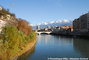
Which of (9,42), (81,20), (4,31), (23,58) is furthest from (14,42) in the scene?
(81,20)

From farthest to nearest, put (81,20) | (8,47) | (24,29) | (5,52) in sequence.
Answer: (81,20) < (24,29) < (8,47) < (5,52)

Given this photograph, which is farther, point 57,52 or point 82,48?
point 82,48

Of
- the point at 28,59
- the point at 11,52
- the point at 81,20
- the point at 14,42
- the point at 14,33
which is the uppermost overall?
the point at 81,20

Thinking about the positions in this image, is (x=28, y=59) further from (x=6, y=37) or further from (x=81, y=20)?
(x=81, y=20)

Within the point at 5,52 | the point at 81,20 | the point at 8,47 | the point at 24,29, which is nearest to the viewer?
the point at 5,52

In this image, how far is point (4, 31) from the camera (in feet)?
43.7

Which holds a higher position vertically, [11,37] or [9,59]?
[11,37]

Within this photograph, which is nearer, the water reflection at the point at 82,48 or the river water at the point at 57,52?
Result: the river water at the point at 57,52

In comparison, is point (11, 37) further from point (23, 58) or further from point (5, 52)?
point (23, 58)

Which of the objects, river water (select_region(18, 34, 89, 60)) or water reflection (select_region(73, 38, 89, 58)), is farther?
water reflection (select_region(73, 38, 89, 58))

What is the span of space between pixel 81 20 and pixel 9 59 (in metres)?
66.3

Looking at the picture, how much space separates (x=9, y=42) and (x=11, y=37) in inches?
24.2

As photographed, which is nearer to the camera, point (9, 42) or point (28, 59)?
point (9, 42)

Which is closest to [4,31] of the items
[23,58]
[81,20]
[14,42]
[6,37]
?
[6,37]
